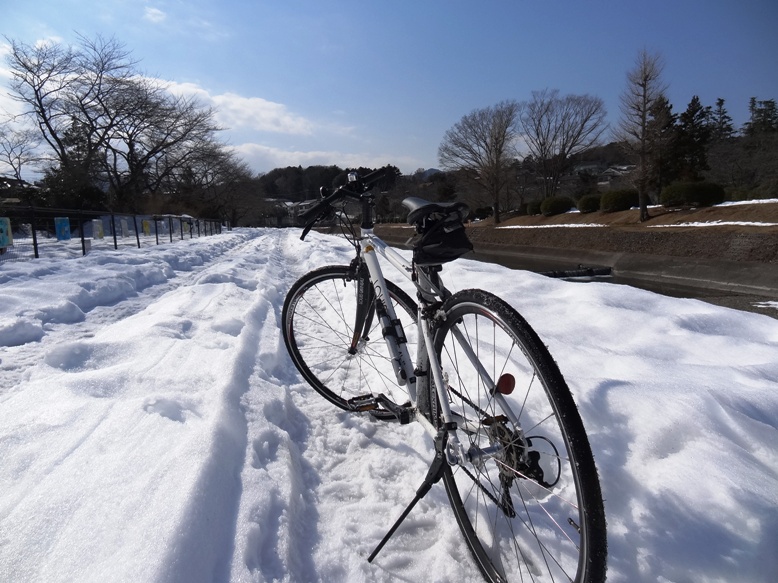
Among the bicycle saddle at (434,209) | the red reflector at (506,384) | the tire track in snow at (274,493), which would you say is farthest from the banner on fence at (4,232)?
the red reflector at (506,384)

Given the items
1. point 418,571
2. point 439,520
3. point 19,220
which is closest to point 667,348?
point 439,520

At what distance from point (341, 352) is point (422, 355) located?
1639 mm

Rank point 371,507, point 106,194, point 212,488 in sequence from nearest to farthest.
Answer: point 212,488 < point 371,507 < point 106,194

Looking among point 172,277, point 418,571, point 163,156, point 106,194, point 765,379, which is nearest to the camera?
point 418,571

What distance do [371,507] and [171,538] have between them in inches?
30.0

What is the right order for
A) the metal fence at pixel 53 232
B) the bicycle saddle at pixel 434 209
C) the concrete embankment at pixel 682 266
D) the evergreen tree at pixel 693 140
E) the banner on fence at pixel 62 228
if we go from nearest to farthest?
the bicycle saddle at pixel 434 209
the metal fence at pixel 53 232
the concrete embankment at pixel 682 266
the banner on fence at pixel 62 228
the evergreen tree at pixel 693 140

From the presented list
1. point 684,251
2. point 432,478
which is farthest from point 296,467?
point 684,251

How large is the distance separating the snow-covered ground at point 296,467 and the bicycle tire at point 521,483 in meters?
0.13

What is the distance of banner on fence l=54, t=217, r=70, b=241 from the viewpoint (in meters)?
12.9

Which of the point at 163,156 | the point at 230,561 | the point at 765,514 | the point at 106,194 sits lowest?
the point at 230,561

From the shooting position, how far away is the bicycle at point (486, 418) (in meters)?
1.11

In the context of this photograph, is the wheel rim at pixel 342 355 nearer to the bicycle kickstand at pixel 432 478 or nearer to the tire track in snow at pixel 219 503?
the tire track in snow at pixel 219 503

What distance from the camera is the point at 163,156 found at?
111ft

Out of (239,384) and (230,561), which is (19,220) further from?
(230,561)
